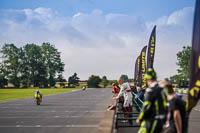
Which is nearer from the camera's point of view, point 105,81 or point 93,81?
point 93,81

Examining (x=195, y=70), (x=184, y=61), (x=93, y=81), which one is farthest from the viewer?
(x=93, y=81)

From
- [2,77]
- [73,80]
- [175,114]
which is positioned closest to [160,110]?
[175,114]

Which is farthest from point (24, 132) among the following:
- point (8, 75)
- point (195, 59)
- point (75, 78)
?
point (75, 78)

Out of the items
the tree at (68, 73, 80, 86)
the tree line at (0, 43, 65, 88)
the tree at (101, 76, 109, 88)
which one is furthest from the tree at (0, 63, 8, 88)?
the tree at (101, 76, 109, 88)

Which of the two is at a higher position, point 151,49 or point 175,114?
point 151,49

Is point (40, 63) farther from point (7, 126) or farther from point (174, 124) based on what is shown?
point (174, 124)

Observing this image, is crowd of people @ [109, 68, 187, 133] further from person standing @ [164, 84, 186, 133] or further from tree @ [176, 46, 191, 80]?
tree @ [176, 46, 191, 80]

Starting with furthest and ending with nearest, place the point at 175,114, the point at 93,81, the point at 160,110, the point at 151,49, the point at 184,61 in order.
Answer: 1. the point at 93,81
2. the point at 184,61
3. the point at 151,49
4. the point at 175,114
5. the point at 160,110

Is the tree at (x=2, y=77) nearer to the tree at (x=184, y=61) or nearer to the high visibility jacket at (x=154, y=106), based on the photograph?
the tree at (x=184, y=61)

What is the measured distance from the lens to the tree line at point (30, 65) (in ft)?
301

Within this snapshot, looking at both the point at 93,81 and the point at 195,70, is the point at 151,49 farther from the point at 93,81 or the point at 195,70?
the point at 93,81

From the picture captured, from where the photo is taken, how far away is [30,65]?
97938 millimetres

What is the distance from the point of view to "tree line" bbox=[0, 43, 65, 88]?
91688 millimetres

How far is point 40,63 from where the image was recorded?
9744 centimetres
